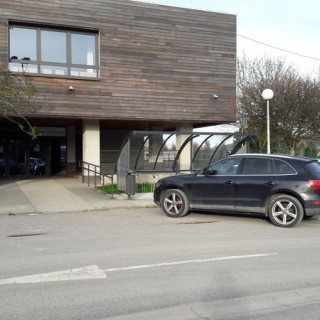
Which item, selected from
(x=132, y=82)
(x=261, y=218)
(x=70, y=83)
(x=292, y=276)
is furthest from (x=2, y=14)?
(x=292, y=276)

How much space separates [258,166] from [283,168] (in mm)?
605

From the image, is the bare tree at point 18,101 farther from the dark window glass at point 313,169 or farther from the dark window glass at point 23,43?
the dark window glass at point 313,169

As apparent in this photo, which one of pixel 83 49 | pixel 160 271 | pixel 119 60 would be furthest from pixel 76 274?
pixel 83 49

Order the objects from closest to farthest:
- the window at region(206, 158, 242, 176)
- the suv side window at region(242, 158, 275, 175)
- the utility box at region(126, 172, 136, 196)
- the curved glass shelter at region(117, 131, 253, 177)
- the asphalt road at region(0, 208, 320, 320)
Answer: the asphalt road at region(0, 208, 320, 320)
the suv side window at region(242, 158, 275, 175)
the window at region(206, 158, 242, 176)
the utility box at region(126, 172, 136, 196)
the curved glass shelter at region(117, 131, 253, 177)

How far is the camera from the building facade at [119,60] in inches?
755

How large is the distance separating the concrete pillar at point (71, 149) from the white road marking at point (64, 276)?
21.2 meters

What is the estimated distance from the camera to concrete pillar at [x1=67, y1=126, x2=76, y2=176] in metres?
27.3

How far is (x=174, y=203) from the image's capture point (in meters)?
11.8

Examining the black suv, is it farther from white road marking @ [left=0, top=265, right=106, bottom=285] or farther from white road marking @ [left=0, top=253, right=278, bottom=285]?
white road marking @ [left=0, top=265, right=106, bottom=285]

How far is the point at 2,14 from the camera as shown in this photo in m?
18.4

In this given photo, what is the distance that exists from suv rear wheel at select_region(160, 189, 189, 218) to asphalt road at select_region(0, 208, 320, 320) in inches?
41.0

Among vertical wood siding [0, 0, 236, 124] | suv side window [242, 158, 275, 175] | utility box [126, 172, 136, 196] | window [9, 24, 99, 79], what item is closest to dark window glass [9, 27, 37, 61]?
window [9, 24, 99, 79]

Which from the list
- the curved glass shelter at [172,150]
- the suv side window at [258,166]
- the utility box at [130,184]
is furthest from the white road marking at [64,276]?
the curved glass shelter at [172,150]

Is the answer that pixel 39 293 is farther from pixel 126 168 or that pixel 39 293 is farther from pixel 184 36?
pixel 184 36
